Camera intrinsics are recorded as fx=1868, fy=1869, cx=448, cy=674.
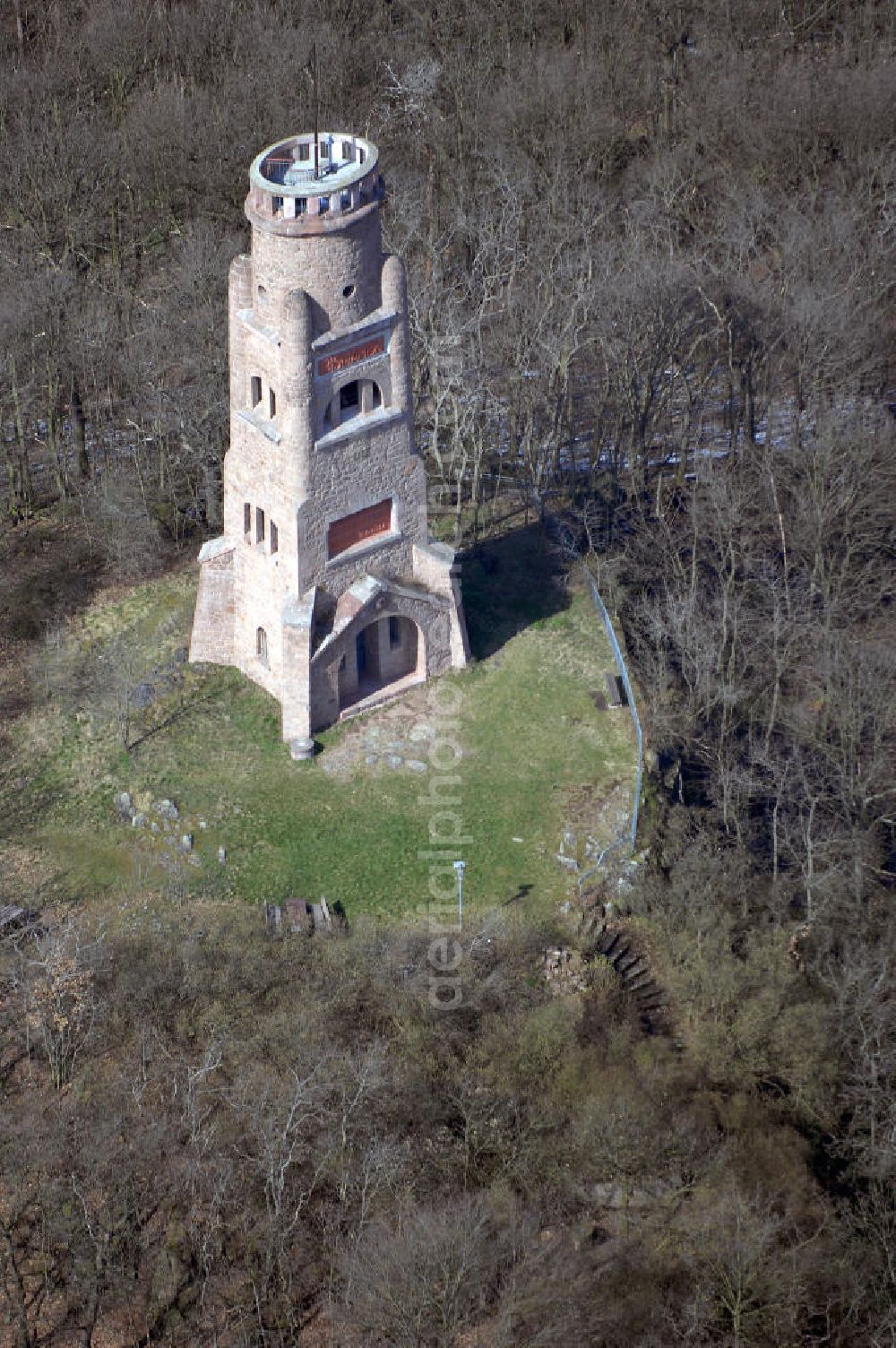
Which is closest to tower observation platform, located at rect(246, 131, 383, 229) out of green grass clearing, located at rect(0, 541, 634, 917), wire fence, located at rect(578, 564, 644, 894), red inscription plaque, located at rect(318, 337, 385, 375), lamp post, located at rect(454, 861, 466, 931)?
red inscription plaque, located at rect(318, 337, 385, 375)

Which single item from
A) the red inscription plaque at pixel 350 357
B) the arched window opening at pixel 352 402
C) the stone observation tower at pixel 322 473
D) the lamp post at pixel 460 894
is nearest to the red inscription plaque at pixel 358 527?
the stone observation tower at pixel 322 473

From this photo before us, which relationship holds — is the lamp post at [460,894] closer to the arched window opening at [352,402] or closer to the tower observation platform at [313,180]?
the arched window opening at [352,402]

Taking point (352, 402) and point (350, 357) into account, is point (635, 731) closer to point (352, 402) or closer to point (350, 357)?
point (352, 402)

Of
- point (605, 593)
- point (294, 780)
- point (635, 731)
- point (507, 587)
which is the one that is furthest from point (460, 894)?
point (605, 593)

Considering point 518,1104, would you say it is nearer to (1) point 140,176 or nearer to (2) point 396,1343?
(2) point 396,1343

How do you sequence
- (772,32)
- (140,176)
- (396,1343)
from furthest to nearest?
(772,32) → (140,176) → (396,1343)

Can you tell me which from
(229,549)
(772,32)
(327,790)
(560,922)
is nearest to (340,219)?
(229,549)

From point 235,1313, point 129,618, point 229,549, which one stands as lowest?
point 235,1313

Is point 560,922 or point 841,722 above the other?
point 841,722
